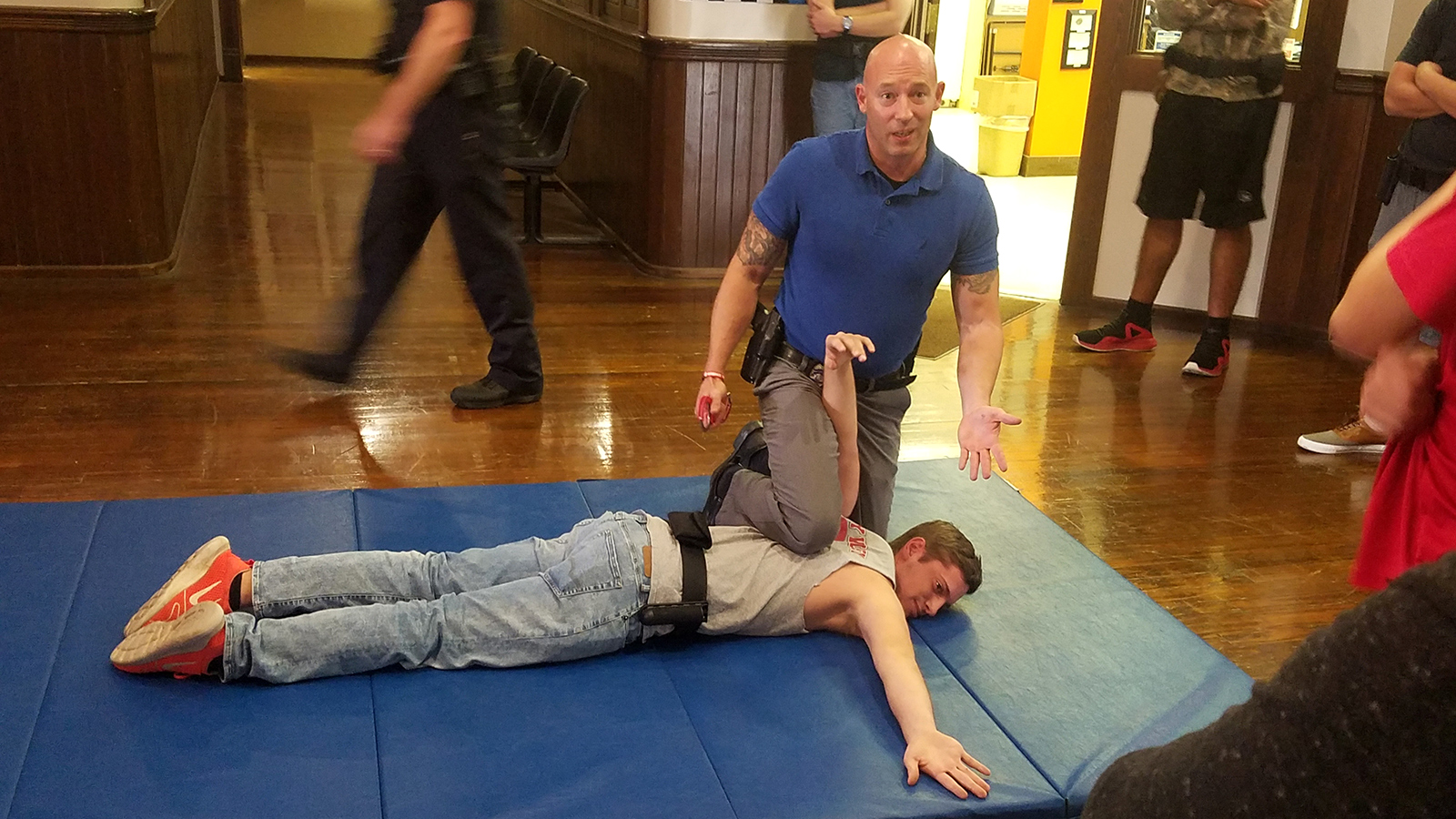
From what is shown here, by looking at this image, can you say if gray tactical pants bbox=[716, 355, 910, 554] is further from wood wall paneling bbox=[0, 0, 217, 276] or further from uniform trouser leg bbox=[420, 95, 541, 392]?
wood wall paneling bbox=[0, 0, 217, 276]

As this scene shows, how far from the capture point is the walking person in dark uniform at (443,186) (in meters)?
3.35

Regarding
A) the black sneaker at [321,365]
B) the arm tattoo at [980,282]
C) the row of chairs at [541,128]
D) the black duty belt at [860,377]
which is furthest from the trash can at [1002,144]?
the arm tattoo at [980,282]

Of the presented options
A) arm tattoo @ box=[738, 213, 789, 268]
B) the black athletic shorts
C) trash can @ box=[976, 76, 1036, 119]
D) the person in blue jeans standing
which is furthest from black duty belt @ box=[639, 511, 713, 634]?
trash can @ box=[976, 76, 1036, 119]

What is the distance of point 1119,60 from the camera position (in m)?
4.95

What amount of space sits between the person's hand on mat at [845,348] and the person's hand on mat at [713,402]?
290mm

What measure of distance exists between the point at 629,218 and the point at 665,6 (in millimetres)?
1003

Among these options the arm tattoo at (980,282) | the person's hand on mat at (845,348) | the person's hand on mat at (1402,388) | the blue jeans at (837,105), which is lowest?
the person's hand on mat at (845,348)

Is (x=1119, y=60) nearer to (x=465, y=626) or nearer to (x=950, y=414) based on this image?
(x=950, y=414)

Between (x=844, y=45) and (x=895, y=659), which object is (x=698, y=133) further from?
(x=895, y=659)

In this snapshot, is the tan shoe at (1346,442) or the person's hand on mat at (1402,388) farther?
the tan shoe at (1346,442)

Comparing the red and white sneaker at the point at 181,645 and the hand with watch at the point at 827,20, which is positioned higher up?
the hand with watch at the point at 827,20

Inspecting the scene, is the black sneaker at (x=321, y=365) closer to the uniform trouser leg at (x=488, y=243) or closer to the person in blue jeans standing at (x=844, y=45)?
the uniform trouser leg at (x=488, y=243)

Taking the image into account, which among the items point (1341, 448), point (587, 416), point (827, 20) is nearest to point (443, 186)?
point (587, 416)

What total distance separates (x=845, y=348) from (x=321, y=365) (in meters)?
1.94
